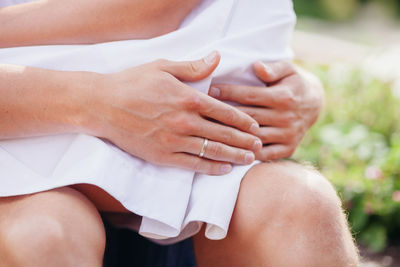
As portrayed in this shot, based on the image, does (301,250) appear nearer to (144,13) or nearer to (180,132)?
(180,132)

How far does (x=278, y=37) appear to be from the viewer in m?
1.49

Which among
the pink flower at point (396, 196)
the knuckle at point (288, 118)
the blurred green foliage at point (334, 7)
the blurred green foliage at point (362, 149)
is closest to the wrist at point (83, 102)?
the knuckle at point (288, 118)

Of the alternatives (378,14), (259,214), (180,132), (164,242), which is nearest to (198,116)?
(180,132)

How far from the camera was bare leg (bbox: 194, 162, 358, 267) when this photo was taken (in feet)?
3.74

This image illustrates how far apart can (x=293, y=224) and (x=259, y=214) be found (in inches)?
3.2

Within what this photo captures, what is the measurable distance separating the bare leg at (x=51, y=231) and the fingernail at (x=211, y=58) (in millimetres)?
440

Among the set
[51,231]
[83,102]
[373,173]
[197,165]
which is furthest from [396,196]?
[51,231]

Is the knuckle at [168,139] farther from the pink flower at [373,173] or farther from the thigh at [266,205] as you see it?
the pink flower at [373,173]

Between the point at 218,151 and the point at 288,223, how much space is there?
24 cm

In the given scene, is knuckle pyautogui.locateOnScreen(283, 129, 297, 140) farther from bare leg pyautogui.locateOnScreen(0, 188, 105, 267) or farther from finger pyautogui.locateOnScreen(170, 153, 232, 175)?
bare leg pyautogui.locateOnScreen(0, 188, 105, 267)

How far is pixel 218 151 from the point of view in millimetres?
1259

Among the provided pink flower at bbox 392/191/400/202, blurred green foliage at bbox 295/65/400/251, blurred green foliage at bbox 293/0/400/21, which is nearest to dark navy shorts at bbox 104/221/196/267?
blurred green foliage at bbox 295/65/400/251

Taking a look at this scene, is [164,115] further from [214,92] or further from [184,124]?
[214,92]

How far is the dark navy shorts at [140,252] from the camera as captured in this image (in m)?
1.57
